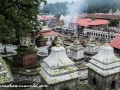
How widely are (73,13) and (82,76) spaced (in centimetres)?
5079

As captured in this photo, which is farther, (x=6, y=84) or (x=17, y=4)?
(x=17, y=4)

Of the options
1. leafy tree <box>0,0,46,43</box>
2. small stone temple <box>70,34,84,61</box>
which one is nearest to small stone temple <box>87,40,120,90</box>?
leafy tree <box>0,0,46,43</box>

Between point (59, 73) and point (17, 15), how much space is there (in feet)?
36.5

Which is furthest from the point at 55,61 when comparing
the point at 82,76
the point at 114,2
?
the point at 114,2

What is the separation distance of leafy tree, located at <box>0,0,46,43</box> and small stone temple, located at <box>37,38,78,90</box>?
877 centimetres

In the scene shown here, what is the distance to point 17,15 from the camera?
1912cm

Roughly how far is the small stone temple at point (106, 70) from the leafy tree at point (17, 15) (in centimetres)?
955

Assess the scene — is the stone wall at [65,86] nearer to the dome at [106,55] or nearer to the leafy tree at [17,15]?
the dome at [106,55]

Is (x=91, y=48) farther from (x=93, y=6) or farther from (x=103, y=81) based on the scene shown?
(x=93, y=6)

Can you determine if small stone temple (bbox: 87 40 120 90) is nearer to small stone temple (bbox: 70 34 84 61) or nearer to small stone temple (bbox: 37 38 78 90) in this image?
small stone temple (bbox: 37 38 78 90)

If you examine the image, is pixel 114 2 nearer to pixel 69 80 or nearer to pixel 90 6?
pixel 90 6

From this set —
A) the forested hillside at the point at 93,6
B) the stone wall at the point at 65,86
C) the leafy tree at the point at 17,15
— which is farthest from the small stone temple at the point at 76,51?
the forested hillside at the point at 93,6

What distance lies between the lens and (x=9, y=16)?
19.8 m

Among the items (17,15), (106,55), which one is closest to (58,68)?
(106,55)
